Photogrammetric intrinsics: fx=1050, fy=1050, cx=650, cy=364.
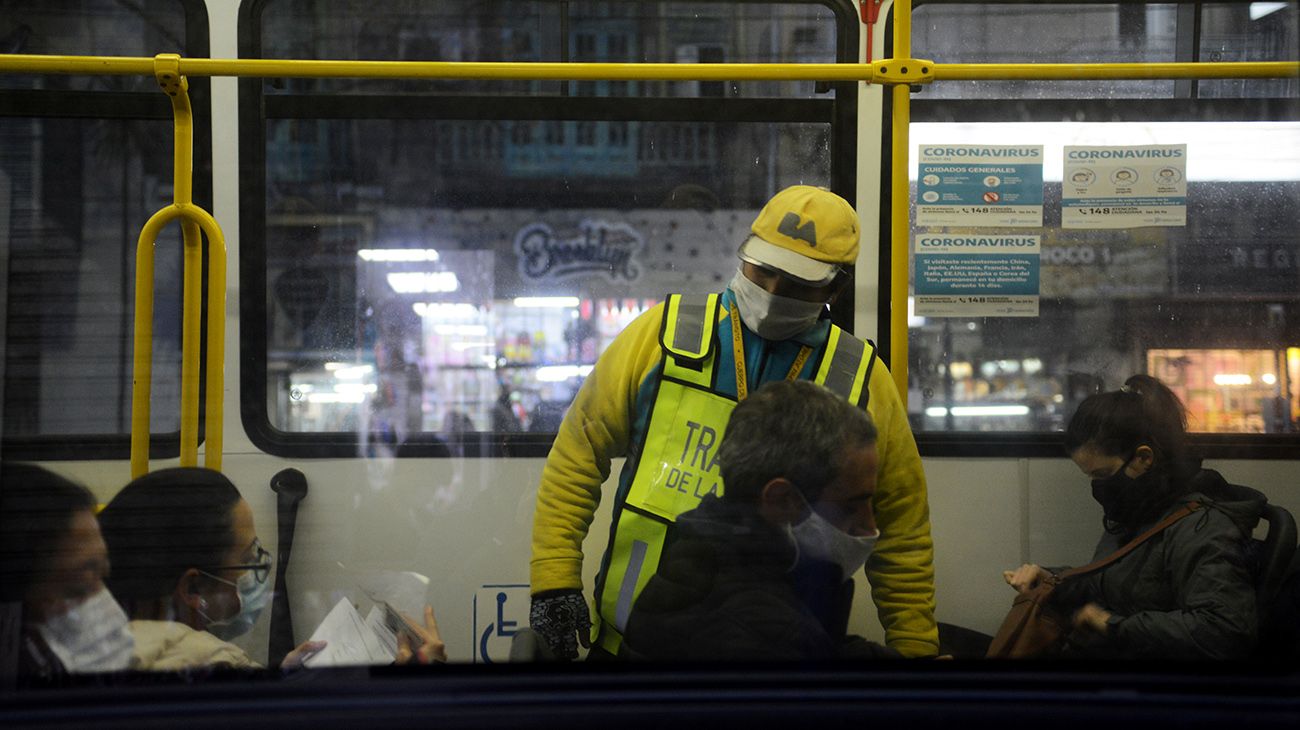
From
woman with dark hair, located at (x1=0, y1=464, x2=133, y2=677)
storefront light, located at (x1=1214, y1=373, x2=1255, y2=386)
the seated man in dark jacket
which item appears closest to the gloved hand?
the seated man in dark jacket

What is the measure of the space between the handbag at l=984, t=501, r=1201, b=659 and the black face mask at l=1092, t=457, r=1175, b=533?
32 mm

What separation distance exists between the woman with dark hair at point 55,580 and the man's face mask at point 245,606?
6.9 inches

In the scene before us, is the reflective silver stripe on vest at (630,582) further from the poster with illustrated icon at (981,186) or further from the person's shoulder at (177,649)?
the poster with illustrated icon at (981,186)

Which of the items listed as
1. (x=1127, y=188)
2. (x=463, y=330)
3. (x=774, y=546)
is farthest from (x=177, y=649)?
(x=1127, y=188)

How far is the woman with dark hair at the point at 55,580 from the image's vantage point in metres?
1.62

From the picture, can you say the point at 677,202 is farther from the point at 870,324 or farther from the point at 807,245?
the point at 870,324

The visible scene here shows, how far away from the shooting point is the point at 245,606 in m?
1.88

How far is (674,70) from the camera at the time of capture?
92.8 inches

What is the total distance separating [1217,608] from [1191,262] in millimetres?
810

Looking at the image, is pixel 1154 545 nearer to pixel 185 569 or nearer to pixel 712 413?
pixel 712 413

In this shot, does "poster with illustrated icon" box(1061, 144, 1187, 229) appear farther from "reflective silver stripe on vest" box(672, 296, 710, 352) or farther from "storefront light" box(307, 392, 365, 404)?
"storefront light" box(307, 392, 365, 404)

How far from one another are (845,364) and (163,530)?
1376 mm

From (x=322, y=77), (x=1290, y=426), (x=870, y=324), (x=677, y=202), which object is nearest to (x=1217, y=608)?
(x=1290, y=426)

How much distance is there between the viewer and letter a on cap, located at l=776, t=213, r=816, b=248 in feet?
7.43
